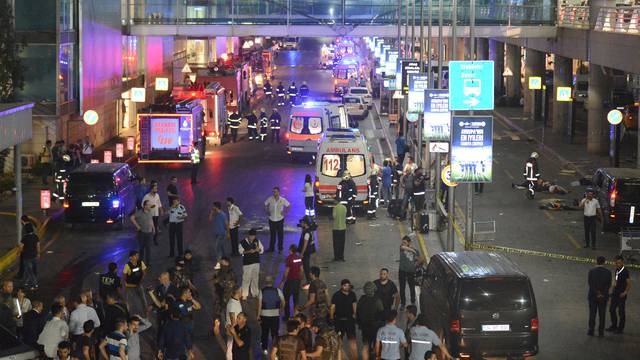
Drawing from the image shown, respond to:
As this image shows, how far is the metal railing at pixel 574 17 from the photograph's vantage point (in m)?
57.0

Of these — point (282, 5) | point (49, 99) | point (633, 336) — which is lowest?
point (633, 336)

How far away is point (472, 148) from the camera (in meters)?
27.9

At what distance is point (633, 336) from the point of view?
22109 mm

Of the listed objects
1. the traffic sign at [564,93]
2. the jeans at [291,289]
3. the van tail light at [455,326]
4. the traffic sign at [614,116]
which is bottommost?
the jeans at [291,289]

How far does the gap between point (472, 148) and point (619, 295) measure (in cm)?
660

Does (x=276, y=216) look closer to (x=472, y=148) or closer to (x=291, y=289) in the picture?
(x=472, y=148)

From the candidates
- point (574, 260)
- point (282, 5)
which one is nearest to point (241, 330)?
point (574, 260)

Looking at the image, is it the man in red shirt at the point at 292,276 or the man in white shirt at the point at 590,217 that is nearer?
the man in red shirt at the point at 292,276

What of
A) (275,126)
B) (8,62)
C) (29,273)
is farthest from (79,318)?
(275,126)

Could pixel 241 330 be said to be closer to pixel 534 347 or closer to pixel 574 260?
pixel 534 347

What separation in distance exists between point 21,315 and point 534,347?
7.99 meters

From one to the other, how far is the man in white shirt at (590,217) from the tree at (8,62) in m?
20.8

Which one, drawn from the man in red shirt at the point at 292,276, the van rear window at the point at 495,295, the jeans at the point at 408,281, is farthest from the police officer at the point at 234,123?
the van rear window at the point at 495,295

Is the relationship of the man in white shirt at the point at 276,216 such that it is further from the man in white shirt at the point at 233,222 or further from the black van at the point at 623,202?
the black van at the point at 623,202
